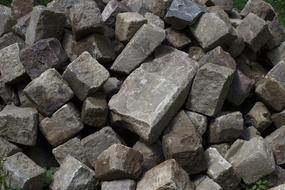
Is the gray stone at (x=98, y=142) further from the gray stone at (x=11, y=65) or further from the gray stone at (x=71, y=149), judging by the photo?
the gray stone at (x=11, y=65)

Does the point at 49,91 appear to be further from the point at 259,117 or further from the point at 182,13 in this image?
the point at 259,117


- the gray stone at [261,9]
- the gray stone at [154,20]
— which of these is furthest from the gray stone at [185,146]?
the gray stone at [261,9]

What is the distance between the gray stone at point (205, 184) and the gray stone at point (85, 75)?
121 centimetres

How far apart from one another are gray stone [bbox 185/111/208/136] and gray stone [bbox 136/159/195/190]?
53 cm

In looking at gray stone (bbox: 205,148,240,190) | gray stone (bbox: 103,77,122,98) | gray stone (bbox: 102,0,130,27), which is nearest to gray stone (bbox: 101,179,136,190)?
gray stone (bbox: 205,148,240,190)

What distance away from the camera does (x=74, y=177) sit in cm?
469

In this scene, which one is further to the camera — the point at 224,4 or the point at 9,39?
the point at 224,4

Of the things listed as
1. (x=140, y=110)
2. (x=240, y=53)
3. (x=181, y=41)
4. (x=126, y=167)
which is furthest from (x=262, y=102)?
(x=126, y=167)

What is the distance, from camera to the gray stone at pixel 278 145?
206 inches

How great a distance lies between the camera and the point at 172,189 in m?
4.50

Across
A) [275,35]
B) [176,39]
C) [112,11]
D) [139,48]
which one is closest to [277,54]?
[275,35]

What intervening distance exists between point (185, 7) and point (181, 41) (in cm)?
33

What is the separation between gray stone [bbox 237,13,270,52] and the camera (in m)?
5.89

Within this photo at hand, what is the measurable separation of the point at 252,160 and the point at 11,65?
95.2 inches
